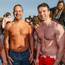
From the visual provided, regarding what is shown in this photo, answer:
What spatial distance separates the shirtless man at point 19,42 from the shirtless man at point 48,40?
0.38 meters

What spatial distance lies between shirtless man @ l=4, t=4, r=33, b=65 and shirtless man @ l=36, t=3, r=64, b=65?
379 millimetres

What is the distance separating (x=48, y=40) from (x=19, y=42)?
72cm

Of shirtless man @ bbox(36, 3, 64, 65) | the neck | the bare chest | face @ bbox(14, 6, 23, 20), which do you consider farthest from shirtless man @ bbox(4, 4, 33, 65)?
the neck

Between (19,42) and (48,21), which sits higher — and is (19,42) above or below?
below

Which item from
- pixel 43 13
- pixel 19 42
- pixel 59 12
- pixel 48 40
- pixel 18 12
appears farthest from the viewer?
pixel 59 12

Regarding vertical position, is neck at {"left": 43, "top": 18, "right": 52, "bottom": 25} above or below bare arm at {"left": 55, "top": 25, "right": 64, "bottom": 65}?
above

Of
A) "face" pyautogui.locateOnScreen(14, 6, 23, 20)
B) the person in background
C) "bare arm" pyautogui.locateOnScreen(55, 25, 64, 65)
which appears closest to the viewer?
"bare arm" pyautogui.locateOnScreen(55, 25, 64, 65)

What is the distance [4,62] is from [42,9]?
4.29 feet

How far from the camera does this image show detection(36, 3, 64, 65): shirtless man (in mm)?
6344

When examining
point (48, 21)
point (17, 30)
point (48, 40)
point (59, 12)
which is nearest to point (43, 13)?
point (48, 21)

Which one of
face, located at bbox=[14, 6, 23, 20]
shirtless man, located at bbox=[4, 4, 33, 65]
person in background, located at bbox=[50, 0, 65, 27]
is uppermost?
face, located at bbox=[14, 6, 23, 20]

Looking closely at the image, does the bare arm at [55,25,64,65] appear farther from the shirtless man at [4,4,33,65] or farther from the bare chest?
the bare chest

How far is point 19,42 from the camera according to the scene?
6969 mm

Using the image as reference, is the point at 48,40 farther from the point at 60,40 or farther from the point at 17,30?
the point at 17,30
